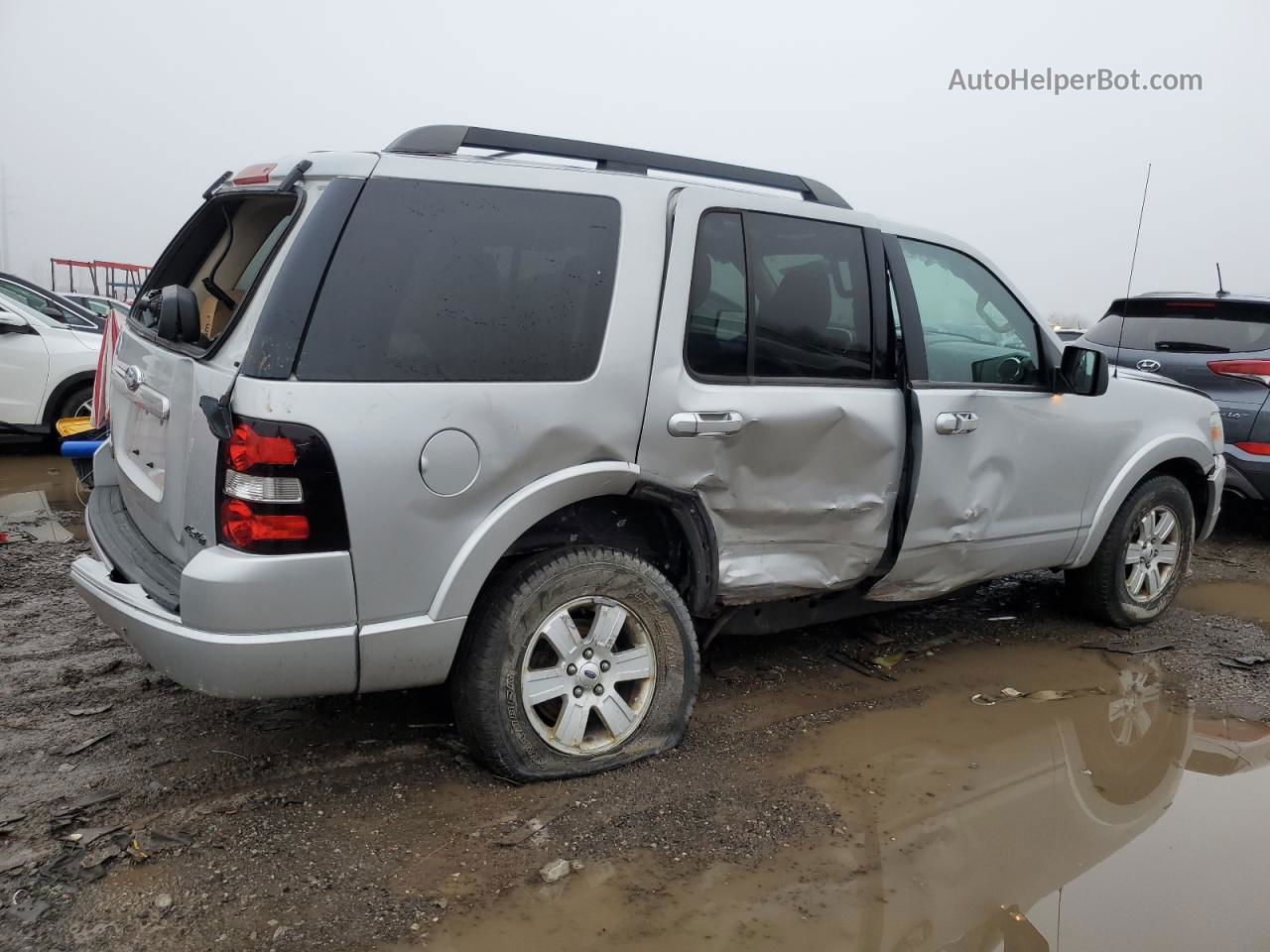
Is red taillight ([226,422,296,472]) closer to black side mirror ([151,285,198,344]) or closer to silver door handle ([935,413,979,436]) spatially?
black side mirror ([151,285,198,344])

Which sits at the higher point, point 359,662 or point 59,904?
point 359,662

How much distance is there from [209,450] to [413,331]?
62 centimetres

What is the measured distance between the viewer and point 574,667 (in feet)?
10.1

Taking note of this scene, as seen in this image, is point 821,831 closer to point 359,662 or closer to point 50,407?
point 359,662

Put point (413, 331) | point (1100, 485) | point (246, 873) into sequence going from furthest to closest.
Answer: point (1100, 485)
point (413, 331)
point (246, 873)

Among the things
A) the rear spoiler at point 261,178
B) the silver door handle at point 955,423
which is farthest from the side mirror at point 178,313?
the silver door handle at point 955,423

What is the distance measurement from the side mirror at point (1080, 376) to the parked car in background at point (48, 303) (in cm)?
733

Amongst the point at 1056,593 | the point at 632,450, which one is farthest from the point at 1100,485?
the point at 632,450

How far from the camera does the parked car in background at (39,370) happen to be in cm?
775

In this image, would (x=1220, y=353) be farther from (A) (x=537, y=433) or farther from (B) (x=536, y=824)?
(B) (x=536, y=824)

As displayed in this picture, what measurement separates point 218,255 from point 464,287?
118 cm

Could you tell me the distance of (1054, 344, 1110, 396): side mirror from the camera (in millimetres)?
4191

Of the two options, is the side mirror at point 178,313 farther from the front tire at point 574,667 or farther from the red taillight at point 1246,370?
the red taillight at point 1246,370

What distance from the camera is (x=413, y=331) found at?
2.75 meters
